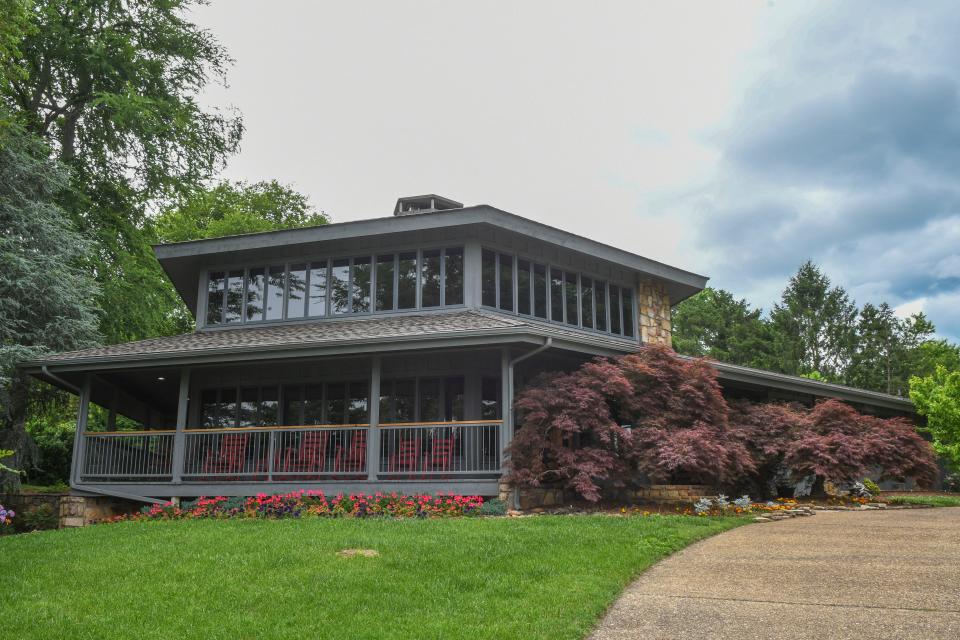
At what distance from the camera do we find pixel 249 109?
26969 mm

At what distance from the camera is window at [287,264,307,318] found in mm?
16375

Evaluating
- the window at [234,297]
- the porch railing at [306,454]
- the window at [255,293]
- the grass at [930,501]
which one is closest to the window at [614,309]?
the porch railing at [306,454]

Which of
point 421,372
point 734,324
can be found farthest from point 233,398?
point 734,324

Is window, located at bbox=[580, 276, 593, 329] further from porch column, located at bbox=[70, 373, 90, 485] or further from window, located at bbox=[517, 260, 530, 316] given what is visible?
porch column, located at bbox=[70, 373, 90, 485]

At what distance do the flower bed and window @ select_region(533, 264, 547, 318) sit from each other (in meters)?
4.90

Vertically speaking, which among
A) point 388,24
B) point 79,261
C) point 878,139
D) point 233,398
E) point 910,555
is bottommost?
point 910,555

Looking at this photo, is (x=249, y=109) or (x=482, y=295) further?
(x=249, y=109)

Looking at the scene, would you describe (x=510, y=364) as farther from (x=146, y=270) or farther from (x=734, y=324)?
(x=734, y=324)

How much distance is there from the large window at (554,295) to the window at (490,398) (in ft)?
5.39

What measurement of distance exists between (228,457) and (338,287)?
13.7ft

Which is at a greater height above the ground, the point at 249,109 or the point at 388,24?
the point at 388,24

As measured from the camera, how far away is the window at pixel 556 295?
633 inches

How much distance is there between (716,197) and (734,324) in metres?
6.52

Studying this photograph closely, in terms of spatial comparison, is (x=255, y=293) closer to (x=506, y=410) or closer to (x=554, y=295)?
(x=554, y=295)
